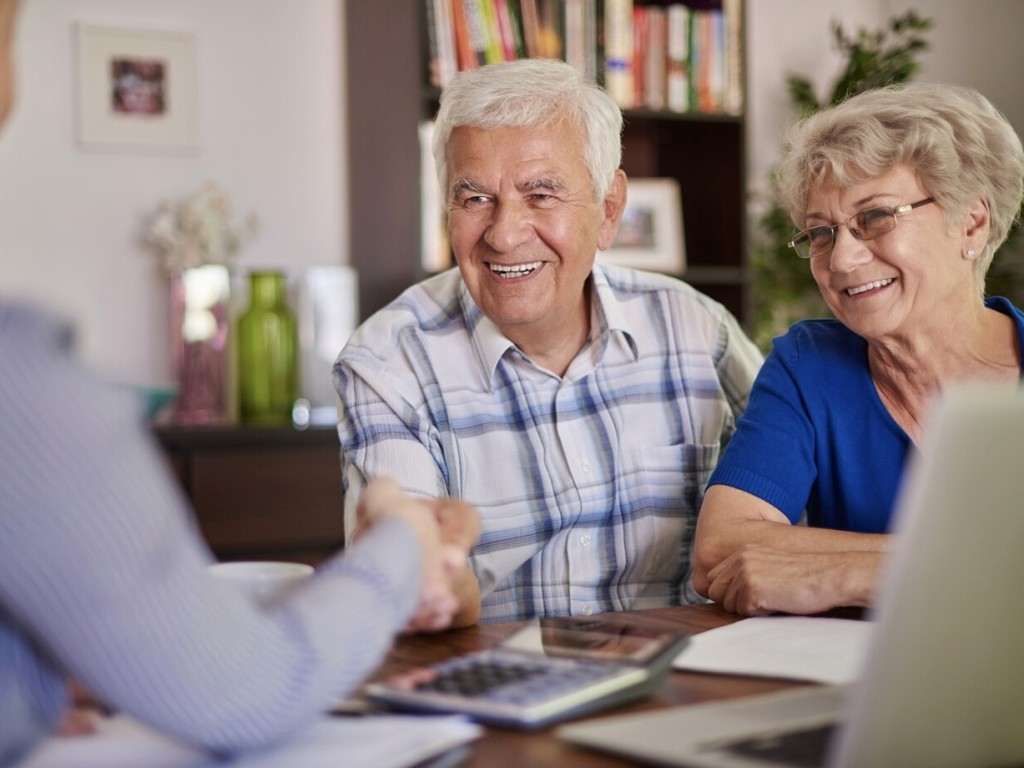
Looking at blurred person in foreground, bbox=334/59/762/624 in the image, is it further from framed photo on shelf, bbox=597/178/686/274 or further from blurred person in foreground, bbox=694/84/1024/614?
framed photo on shelf, bbox=597/178/686/274

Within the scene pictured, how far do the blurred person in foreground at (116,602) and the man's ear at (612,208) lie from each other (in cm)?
134

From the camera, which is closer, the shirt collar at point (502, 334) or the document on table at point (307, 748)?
the document on table at point (307, 748)

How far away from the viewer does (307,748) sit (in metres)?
0.83

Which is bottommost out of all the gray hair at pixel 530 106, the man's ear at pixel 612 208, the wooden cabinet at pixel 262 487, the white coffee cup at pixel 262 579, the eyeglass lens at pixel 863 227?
the wooden cabinet at pixel 262 487

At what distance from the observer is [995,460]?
2.40 feet

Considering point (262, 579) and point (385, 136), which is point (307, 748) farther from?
point (385, 136)

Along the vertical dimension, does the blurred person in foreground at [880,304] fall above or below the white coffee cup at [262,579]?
above

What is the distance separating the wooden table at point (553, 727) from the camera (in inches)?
33.6

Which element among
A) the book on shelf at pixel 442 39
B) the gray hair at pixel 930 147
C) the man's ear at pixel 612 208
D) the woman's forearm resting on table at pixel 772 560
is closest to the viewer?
the woman's forearm resting on table at pixel 772 560

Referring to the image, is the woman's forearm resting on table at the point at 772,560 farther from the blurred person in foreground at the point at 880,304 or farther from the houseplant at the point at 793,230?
the houseplant at the point at 793,230

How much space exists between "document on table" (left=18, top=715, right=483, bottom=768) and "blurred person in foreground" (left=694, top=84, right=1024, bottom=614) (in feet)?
2.74

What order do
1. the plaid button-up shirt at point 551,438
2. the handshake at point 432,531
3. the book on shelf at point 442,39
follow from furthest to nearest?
the book on shelf at point 442,39 → the plaid button-up shirt at point 551,438 → the handshake at point 432,531

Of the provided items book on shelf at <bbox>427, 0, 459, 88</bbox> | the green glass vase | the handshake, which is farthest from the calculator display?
book on shelf at <bbox>427, 0, 459, 88</bbox>

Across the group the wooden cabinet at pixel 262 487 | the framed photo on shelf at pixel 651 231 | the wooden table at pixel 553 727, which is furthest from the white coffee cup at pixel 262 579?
the framed photo on shelf at pixel 651 231
